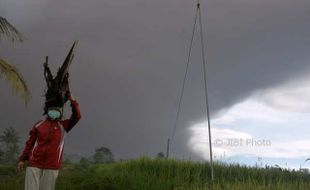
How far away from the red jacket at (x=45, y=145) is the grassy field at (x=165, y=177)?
3.79 m

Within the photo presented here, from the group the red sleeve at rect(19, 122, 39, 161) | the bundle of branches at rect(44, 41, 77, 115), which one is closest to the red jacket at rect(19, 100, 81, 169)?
the red sleeve at rect(19, 122, 39, 161)

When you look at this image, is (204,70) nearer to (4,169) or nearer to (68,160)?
(4,169)

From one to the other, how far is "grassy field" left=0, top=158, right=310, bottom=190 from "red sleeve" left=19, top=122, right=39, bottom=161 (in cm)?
412

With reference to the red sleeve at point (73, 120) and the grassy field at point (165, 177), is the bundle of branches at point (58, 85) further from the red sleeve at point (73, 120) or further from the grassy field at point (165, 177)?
the grassy field at point (165, 177)

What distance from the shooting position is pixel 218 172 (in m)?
16.3

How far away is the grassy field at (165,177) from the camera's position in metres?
13.3

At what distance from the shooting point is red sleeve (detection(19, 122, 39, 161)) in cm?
888

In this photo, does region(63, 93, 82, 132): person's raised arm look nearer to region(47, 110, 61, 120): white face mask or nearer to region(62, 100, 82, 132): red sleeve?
region(62, 100, 82, 132): red sleeve

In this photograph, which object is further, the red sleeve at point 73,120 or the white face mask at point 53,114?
the red sleeve at point 73,120

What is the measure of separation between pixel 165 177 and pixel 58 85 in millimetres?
5944

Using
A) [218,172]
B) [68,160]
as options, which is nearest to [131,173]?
[218,172]

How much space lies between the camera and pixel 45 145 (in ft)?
29.0

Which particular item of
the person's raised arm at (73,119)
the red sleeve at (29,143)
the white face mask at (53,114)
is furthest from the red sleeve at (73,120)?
the red sleeve at (29,143)

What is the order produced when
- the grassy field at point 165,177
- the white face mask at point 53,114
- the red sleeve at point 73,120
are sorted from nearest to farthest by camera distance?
the white face mask at point 53,114
the red sleeve at point 73,120
the grassy field at point 165,177
